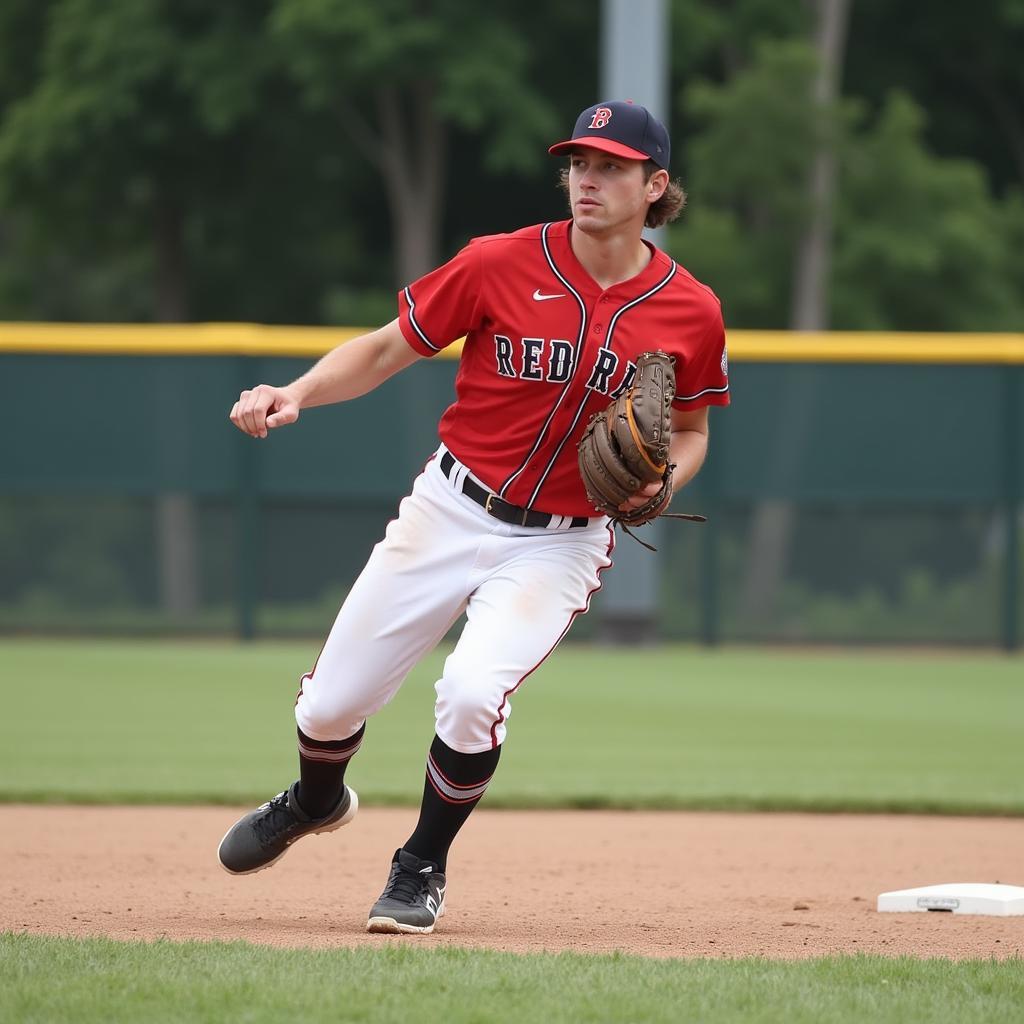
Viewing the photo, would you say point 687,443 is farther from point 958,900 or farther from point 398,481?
point 398,481

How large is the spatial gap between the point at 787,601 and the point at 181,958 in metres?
9.92

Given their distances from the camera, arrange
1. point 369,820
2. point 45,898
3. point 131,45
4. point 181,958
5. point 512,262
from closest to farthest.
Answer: point 181,958
point 512,262
point 45,898
point 369,820
point 131,45

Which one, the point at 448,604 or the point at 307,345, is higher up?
the point at 448,604

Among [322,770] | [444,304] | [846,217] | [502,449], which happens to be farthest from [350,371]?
[846,217]

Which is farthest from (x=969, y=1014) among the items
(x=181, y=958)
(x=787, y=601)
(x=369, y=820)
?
(x=787, y=601)

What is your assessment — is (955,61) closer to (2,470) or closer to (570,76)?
(570,76)

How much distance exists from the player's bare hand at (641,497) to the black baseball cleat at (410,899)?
0.96 m

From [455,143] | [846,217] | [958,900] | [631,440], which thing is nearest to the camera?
[631,440]

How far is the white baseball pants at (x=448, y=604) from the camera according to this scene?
407cm

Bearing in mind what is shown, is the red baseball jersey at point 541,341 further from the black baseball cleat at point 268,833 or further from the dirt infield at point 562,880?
the dirt infield at point 562,880

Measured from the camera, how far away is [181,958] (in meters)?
3.54

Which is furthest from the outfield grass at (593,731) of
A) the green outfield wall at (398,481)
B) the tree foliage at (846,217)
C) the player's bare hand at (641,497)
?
the tree foliage at (846,217)

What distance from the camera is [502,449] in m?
4.18

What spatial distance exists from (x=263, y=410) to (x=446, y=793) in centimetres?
99
